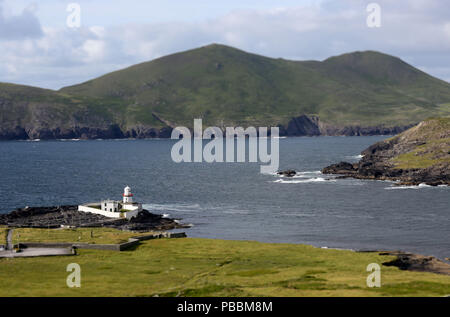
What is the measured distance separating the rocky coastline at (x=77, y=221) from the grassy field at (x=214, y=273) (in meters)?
23.6

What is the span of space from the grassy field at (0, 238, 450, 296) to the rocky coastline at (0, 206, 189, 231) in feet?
77.5

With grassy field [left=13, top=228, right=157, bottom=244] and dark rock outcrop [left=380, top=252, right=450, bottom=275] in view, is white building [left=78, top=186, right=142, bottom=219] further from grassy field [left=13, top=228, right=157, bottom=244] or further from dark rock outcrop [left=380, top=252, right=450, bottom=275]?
dark rock outcrop [left=380, top=252, right=450, bottom=275]

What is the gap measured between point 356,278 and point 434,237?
1555 inches

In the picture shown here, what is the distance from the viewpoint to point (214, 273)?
73375mm

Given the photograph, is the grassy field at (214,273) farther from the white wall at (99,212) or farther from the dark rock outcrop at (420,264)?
the white wall at (99,212)

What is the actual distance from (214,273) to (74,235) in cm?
3605

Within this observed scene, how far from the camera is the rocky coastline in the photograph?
116 m

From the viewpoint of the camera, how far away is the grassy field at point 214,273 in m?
63.2

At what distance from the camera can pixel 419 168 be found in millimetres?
194250
